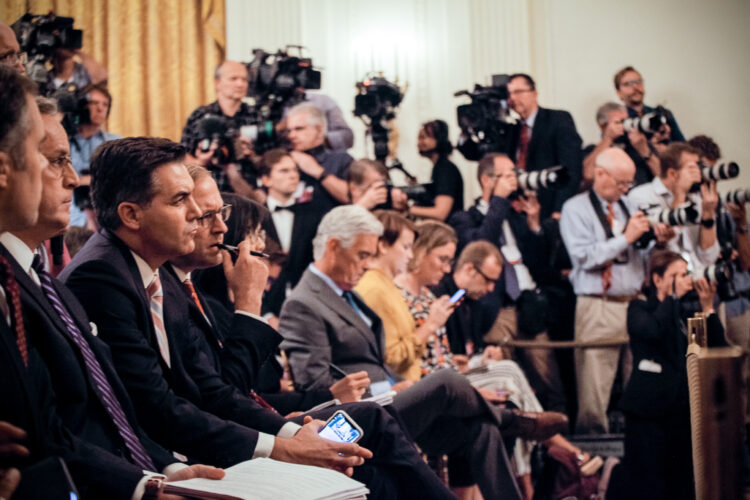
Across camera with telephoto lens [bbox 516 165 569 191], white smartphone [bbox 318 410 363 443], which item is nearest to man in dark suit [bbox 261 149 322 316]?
camera with telephoto lens [bbox 516 165 569 191]

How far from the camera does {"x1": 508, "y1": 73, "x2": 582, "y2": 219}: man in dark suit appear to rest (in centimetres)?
542

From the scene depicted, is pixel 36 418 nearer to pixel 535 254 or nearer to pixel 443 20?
pixel 535 254

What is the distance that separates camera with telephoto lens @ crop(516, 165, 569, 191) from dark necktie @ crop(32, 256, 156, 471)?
3417 mm

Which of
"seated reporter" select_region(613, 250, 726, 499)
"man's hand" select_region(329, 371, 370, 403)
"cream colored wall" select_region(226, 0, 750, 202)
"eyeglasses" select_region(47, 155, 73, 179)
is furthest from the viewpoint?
"cream colored wall" select_region(226, 0, 750, 202)

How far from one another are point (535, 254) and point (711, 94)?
9.14 feet

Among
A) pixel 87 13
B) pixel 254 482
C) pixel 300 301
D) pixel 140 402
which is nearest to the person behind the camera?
pixel 254 482

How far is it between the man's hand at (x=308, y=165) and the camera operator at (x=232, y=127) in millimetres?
262

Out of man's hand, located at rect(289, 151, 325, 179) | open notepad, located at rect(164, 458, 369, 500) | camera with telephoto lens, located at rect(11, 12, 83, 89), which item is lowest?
open notepad, located at rect(164, 458, 369, 500)

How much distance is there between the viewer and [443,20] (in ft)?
22.8

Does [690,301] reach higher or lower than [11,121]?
lower

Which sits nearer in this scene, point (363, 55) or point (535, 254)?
point (535, 254)

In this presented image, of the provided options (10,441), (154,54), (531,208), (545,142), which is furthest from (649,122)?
(10,441)

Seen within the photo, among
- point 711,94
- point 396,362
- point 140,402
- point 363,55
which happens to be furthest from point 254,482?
point 711,94

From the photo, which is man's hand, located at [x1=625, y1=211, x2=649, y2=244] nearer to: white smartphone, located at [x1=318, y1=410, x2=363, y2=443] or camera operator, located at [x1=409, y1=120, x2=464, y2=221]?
camera operator, located at [x1=409, y1=120, x2=464, y2=221]
